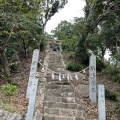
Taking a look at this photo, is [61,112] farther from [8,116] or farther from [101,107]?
[8,116]

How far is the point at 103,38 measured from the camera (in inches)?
500

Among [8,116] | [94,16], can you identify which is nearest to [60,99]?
[8,116]

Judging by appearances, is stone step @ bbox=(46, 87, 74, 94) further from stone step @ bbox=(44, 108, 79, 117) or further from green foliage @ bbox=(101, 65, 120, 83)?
green foliage @ bbox=(101, 65, 120, 83)

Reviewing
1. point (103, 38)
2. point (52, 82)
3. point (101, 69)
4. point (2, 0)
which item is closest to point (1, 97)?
point (52, 82)

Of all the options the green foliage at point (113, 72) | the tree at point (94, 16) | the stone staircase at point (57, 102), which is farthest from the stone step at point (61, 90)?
the tree at point (94, 16)

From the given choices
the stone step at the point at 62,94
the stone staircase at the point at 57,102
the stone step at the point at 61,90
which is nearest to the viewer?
the stone staircase at the point at 57,102

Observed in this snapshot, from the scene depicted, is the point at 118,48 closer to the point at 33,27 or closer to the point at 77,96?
the point at 33,27

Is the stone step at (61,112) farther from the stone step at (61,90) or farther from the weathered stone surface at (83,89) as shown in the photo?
the weathered stone surface at (83,89)

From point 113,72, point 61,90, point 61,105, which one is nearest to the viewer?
point 61,105

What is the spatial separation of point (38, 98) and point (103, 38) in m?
8.10

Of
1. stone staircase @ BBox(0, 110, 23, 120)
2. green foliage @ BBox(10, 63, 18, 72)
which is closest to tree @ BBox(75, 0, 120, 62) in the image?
green foliage @ BBox(10, 63, 18, 72)

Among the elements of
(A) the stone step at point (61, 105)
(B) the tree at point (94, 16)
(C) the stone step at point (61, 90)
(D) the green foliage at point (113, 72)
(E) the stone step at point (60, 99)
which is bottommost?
(A) the stone step at point (61, 105)

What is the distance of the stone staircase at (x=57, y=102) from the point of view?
521 cm

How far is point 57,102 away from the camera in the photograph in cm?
582
